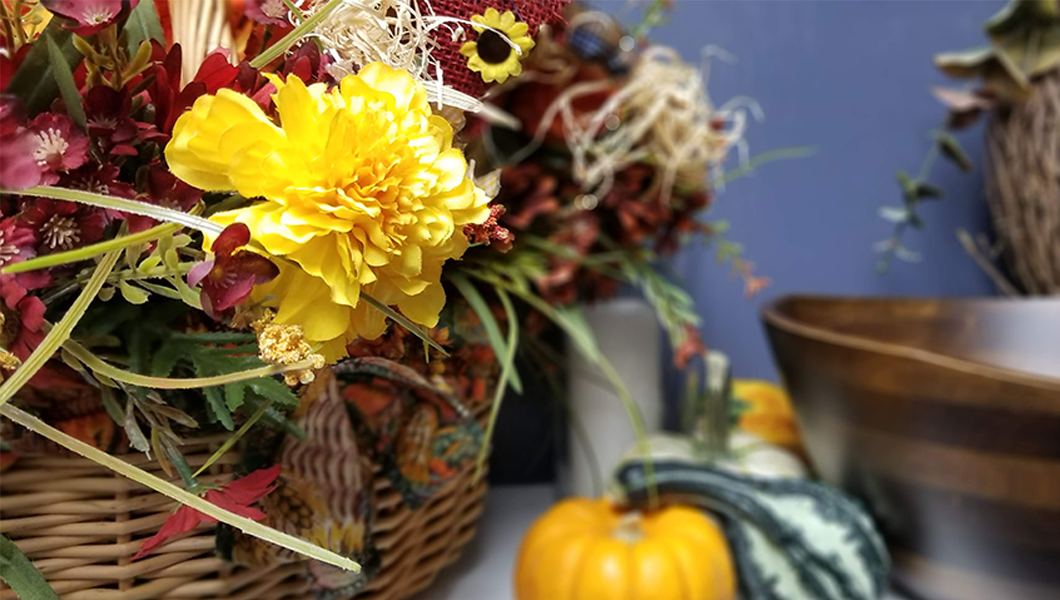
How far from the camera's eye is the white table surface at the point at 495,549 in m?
0.56

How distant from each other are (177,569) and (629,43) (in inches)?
21.5

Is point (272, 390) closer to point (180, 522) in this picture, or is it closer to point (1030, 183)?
point (180, 522)

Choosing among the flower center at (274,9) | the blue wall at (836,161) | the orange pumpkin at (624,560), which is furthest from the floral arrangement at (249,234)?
the blue wall at (836,161)

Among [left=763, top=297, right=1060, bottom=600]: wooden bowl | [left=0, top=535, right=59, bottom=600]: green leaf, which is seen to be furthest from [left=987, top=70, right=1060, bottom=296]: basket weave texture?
[left=0, top=535, right=59, bottom=600]: green leaf

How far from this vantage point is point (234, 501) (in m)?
0.25

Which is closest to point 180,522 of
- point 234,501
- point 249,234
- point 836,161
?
point 234,501

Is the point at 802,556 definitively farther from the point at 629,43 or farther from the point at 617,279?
the point at 629,43

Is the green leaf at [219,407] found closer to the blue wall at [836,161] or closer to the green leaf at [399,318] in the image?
the green leaf at [399,318]

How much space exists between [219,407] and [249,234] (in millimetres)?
100

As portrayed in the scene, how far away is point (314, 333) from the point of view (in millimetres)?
206

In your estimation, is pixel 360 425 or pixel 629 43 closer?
pixel 360 425

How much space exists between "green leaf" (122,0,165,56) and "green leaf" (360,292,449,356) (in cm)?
16

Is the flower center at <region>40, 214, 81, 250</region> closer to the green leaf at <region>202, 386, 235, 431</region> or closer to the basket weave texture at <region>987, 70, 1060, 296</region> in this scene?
the green leaf at <region>202, 386, 235, 431</region>

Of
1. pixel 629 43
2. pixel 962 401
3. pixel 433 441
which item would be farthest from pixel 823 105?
pixel 433 441
